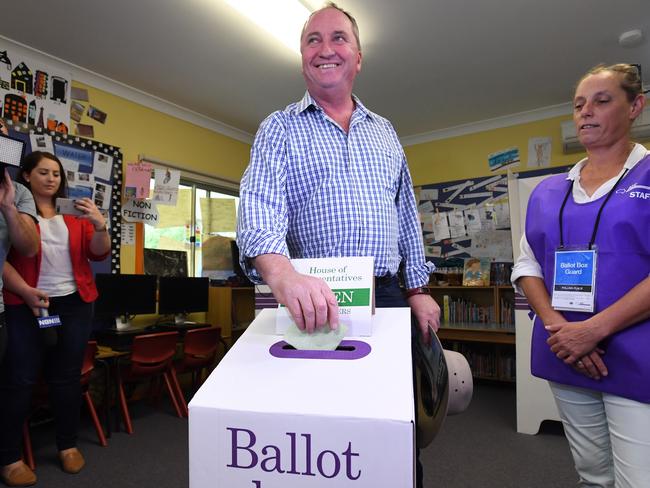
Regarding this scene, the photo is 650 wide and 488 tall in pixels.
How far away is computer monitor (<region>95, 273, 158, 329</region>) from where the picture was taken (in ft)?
11.8

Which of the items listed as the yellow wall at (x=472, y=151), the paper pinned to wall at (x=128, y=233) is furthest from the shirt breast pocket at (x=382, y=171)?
the yellow wall at (x=472, y=151)

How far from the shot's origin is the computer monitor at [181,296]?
13.4 ft

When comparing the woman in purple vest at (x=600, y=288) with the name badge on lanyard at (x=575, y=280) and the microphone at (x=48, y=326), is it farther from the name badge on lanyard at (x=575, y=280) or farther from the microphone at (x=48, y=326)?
the microphone at (x=48, y=326)

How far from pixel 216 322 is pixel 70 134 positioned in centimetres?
214

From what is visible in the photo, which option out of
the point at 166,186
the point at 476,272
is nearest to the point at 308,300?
the point at 166,186

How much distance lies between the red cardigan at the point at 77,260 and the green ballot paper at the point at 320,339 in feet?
7.26

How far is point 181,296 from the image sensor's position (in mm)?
4207

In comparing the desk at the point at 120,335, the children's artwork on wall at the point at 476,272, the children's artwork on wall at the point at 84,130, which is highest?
the children's artwork on wall at the point at 84,130

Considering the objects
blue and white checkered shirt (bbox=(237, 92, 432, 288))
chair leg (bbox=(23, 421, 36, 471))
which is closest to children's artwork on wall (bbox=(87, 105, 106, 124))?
chair leg (bbox=(23, 421, 36, 471))

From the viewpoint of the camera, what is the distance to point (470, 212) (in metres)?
Answer: 5.12

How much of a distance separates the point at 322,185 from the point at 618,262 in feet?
2.59

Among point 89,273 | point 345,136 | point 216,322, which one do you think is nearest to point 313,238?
point 345,136


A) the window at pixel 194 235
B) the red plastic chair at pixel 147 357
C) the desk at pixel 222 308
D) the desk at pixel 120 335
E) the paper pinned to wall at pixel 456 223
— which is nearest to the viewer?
the red plastic chair at pixel 147 357

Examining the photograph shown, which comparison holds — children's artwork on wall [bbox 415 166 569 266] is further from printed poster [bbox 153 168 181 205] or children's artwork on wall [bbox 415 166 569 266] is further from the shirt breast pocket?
the shirt breast pocket
